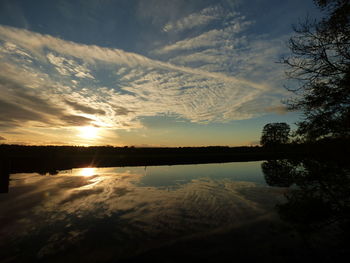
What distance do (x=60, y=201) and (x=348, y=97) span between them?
22913 millimetres

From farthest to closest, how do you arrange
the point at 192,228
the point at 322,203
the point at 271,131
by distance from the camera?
the point at 271,131 < the point at 192,228 < the point at 322,203

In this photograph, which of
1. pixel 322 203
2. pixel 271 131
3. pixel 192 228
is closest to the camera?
pixel 322 203

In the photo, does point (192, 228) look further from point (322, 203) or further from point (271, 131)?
point (271, 131)

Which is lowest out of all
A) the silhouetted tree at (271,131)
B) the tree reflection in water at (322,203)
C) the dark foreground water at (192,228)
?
the dark foreground water at (192,228)

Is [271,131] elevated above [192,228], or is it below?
above

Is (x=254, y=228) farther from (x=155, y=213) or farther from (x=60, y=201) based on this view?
(x=60, y=201)

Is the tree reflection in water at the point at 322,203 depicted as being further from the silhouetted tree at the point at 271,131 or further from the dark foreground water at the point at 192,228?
the silhouetted tree at the point at 271,131

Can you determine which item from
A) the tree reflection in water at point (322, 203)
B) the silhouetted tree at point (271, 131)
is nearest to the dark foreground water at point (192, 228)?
the tree reflection in water at point (322, 203)

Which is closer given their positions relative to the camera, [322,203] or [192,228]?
[322,203]

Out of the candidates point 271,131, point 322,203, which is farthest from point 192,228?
point 271,131

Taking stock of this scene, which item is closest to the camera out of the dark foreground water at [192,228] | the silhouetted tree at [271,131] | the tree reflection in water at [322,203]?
the dark foreground water at [192,228]

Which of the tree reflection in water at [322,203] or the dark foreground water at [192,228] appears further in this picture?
the tree reflection in water at [322,203]

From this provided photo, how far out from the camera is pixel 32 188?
2075 centimetres

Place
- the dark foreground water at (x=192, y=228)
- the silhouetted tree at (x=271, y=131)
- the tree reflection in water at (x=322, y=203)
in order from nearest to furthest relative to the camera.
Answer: the dark foreground water at (x=192, y=228) → the tree reflection in water at (x=322, y=203) → the silhouetted tree at (x=271, y=131)
